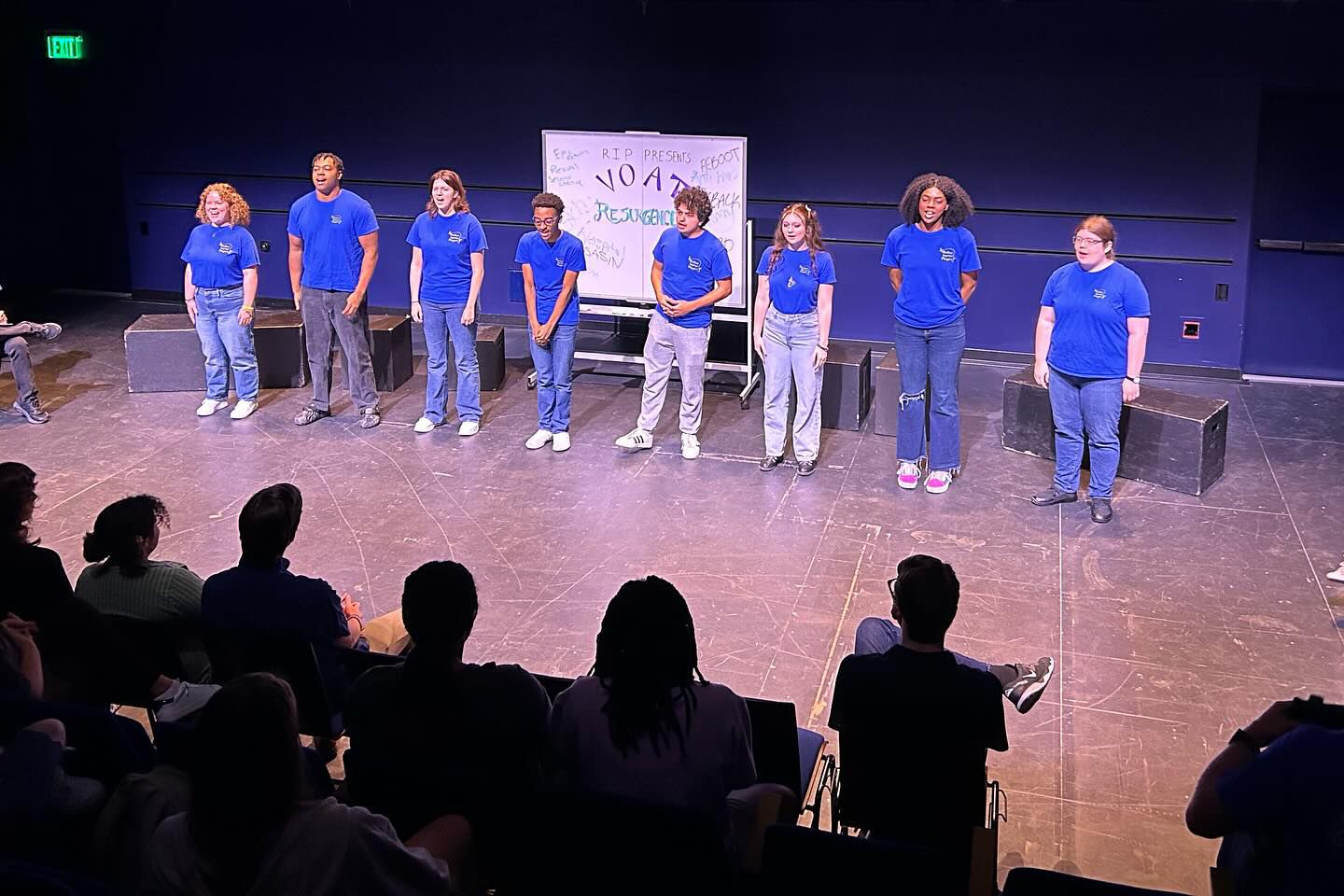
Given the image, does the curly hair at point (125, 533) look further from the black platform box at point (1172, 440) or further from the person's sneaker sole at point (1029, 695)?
the black platform box at point (1172, 440)

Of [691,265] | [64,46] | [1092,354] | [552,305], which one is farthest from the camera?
[64,46]

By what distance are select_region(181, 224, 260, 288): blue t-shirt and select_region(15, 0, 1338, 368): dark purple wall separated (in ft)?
9.05

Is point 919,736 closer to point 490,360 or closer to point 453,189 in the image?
point 453,189

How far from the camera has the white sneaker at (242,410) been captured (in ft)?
28.1

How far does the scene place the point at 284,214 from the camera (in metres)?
11.4

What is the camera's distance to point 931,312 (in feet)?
23.4

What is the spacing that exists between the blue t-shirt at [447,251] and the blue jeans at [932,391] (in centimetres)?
249

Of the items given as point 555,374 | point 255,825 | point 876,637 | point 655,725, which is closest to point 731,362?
point 555,374

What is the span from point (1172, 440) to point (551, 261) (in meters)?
3.47

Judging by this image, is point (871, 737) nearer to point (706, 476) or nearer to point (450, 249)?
point (706, 476)

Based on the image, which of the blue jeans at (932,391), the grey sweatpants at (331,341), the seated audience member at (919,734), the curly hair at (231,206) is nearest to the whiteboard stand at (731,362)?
the grey sweatpants at (331,341)

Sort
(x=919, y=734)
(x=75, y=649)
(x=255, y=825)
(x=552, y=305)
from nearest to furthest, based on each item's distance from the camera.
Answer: (x=255, y=825) → (x=919, y=734) → (x=75, y=649) → (x=552, y=305)

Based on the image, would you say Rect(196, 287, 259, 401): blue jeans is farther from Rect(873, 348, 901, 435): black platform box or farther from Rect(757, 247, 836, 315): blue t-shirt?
Rect(873, 348, 901, 435): black platform box

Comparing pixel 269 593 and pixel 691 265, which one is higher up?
pixel 691 265
